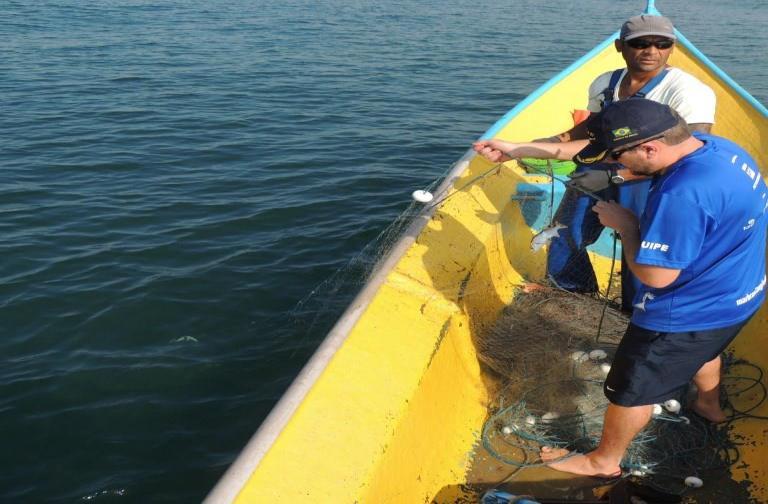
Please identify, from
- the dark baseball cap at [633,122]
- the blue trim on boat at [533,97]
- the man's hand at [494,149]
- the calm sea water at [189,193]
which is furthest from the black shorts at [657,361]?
the blue trim on boat at [533,97]

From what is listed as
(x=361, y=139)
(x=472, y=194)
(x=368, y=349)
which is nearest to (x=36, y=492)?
(x=368, y=349)

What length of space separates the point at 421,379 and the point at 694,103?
83.1 inches

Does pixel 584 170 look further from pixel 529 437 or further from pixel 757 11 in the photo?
pixel 757 11

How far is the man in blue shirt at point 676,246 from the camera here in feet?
8.84

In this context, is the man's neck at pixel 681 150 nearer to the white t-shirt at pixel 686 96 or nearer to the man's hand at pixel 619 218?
Result: the man's hand at pixel 619 218

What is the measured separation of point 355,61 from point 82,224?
9.89 meters

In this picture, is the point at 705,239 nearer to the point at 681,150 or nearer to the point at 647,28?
the point at 681,150

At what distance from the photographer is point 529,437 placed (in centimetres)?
405

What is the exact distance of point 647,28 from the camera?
13.2ft

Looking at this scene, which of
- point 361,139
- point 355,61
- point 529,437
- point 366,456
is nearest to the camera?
point 366,456

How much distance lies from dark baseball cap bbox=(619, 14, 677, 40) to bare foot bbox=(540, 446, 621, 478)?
2.32 meters

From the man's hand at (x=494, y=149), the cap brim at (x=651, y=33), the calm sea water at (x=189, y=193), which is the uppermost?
the cap brim at (x=651, y=33)

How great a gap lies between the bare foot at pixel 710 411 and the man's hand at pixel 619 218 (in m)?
1.52

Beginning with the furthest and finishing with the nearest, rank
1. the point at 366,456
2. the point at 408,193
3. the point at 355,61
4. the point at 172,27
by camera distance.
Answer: the point at 172,27
the point at 355,61
the point at 408,193
the point at 366,456
